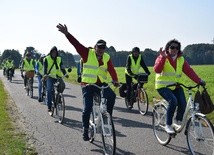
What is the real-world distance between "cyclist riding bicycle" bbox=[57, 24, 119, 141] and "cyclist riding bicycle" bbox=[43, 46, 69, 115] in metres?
3.96

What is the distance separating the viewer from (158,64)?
7.04 metres

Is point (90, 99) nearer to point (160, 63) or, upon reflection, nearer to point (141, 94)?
point (160, 63)

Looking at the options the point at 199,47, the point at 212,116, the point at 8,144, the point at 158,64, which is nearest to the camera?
the point at 158,64

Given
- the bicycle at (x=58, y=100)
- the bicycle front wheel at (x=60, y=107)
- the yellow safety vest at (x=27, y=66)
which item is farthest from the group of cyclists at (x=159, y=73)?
the yellow safety vest at (x=27, y=66)

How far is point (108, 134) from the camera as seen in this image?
6504 millimetres

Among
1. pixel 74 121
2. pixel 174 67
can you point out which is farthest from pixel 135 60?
pixel 174 67

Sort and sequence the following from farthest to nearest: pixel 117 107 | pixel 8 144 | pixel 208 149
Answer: pixel 117 107
pixel 8 144
pixel 208 149

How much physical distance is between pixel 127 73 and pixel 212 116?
124 inches

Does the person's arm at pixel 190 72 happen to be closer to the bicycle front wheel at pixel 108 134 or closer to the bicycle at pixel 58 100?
the bicycle front wheel at pixel 108 134

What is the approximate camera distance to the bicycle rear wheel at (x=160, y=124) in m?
7.48

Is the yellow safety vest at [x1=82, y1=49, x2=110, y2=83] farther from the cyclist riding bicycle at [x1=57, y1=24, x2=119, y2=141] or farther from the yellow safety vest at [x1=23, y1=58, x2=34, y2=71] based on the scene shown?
the yellow safety vest at [x1=23, y1=58, x2=34, y2=71]

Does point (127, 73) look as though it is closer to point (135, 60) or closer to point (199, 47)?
point (135, 60)

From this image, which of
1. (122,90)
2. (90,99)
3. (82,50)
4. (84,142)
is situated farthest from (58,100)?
(82,50)

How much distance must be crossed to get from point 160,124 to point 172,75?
3.77 ft
